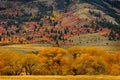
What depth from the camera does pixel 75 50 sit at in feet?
579

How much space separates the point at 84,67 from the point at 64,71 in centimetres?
1377

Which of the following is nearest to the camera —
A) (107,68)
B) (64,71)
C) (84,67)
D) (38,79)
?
(38,79)

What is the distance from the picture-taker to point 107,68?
17125cm

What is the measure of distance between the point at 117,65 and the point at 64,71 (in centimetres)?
3155

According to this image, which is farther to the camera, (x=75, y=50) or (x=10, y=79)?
(x=75, y=50)

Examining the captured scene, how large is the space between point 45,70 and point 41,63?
16.2 ft

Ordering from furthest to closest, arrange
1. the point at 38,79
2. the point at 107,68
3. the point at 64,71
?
the point at 107,68, the point at 64,71, the point at 38,79

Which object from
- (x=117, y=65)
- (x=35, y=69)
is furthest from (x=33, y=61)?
(x=117, y=65)

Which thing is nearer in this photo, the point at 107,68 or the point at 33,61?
the point at 33,61

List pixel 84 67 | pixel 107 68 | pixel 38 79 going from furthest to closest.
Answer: pixel 107 68 < pixel 84 67 < pixel 38 79

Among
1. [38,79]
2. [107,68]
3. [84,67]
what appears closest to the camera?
[38,79]

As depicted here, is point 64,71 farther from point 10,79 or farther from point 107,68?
point 10,79

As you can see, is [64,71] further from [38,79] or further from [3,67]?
[38,79]

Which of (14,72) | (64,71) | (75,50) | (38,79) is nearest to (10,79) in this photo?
(38,79)
